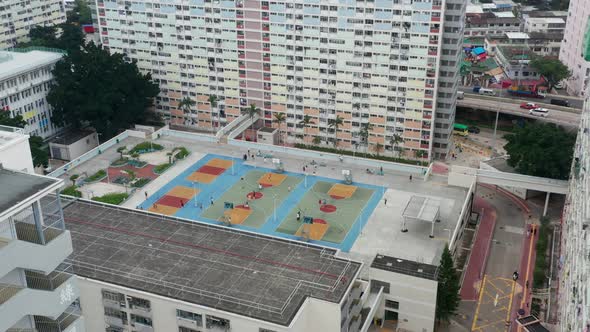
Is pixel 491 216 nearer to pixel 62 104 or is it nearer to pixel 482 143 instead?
pixel 482 143

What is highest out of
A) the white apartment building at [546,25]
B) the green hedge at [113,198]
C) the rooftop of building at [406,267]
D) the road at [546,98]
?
the white apartment building at [546,25]

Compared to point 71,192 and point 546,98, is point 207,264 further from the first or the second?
point 546,98

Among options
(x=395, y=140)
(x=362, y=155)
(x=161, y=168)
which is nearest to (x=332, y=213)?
(x=395, y=140)

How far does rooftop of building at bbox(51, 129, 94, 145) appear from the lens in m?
103

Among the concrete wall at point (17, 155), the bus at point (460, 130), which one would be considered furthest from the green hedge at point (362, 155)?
the concrete wall at point (17, 155)

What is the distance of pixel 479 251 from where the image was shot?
76.7 m

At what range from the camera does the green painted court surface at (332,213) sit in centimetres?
7325

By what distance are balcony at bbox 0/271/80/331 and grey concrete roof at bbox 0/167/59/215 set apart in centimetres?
346

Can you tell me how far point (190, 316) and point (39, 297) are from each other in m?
26.0

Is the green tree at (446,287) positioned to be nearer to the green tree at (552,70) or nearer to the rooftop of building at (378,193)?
the rooftop of building at (378,193)

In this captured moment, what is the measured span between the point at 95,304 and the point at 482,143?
254 ft

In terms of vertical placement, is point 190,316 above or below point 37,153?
below

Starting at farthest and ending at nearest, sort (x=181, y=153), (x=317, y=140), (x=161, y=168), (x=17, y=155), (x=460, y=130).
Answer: (x=460, y=130) < (x=317, y=140) < (x=181, y=153) < (x=161, y=168) < (x=17, y=155)

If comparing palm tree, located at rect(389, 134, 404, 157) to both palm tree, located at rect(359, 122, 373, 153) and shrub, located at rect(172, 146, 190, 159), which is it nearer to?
palm tree, located at rect(359, 122, 373, 153)
